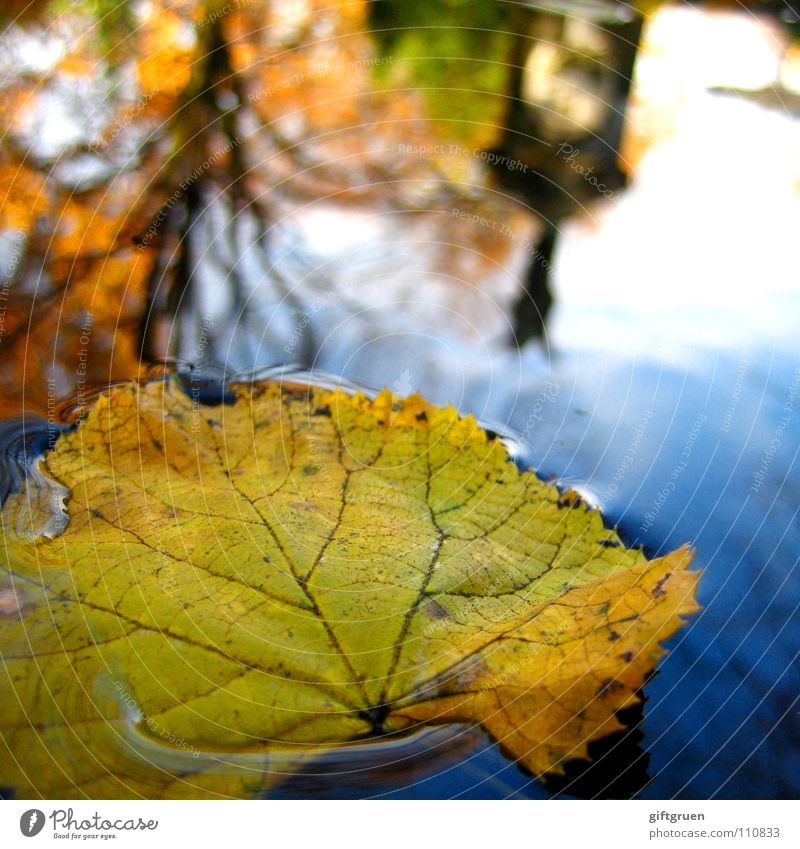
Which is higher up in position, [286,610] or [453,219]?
[453,219]

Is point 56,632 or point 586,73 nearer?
point 56,632

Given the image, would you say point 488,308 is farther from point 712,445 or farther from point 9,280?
point 9,280

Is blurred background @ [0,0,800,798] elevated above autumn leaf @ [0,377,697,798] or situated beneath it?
elevated above

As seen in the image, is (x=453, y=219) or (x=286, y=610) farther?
(x=453, y=219)

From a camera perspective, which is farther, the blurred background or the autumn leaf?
the blurred background
